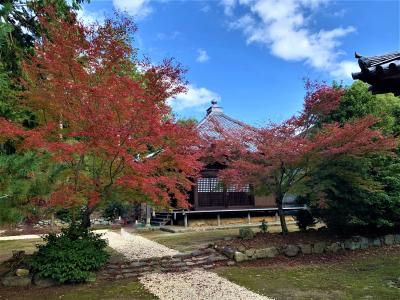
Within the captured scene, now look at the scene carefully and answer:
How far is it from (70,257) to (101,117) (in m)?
3.29

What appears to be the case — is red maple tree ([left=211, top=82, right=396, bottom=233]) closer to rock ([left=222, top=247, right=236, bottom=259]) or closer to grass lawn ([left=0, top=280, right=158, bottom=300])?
rock ([left=222, top=247, right=236, bottom=259])

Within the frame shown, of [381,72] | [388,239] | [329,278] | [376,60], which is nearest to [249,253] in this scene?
[329,278]

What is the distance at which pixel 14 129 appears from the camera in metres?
7.32

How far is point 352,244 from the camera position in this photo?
10672mm

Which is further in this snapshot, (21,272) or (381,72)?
(21,272)

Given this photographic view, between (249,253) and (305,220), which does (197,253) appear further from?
(305,220)

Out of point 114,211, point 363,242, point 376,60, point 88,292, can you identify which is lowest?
point 88,292

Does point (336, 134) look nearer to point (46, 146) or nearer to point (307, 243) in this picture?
point (307, 243)

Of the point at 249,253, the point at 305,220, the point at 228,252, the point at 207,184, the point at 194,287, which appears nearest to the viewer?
the point at 194,287

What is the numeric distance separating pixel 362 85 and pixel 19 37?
1183cm

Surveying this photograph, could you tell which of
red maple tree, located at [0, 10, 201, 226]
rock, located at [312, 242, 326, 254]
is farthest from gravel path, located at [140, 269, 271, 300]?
rock, located at [312, 242, 326, 254]

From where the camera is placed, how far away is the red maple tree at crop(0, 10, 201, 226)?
24.5 ft

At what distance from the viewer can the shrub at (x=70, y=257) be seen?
785cm

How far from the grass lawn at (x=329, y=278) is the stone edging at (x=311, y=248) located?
20.1 inches
